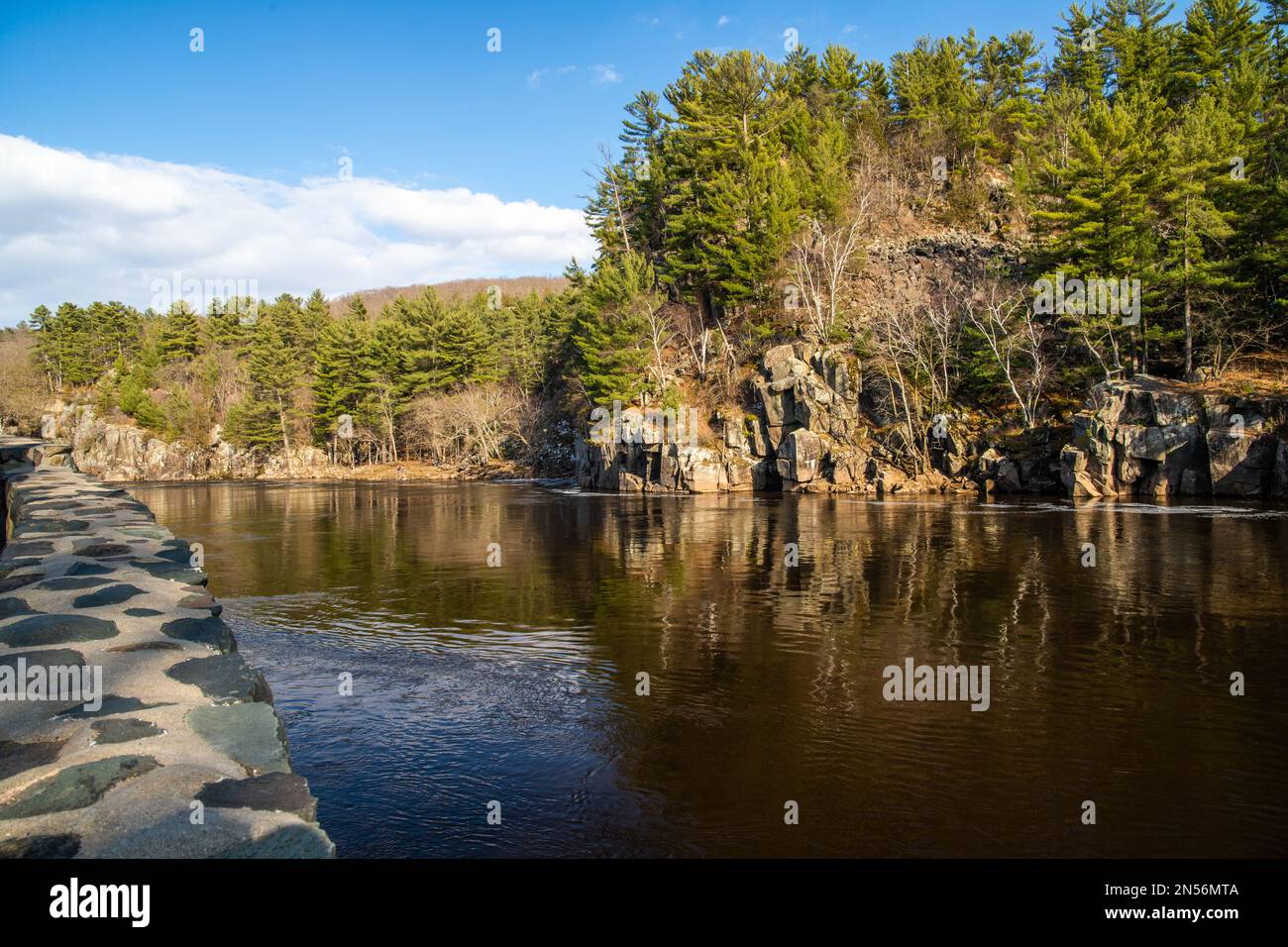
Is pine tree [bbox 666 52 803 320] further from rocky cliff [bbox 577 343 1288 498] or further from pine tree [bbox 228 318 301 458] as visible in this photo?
pine tree [bbox 228 318 301 458]

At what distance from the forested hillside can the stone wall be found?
152ft

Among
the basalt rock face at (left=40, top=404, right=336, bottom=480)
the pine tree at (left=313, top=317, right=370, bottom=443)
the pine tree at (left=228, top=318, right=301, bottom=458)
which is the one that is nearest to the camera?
the pine tree at (left=313, top=317, right=370, bottom=443)

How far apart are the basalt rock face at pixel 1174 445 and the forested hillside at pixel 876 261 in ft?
15.7

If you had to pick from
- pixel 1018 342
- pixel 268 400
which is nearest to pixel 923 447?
pixel 1018 342

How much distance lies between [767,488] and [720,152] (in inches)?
1144

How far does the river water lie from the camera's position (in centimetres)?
732

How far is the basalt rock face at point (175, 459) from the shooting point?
93312 millimetres

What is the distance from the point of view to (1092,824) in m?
7.19

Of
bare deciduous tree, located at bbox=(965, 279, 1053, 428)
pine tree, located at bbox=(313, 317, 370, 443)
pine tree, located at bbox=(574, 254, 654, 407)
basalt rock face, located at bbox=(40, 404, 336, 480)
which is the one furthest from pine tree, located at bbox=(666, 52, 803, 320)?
basalt rock face, located at bbox=(40, 404, 336, 480)

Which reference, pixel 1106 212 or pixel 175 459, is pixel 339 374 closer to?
pixel 175 459

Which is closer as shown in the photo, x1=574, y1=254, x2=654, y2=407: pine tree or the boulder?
the boulder

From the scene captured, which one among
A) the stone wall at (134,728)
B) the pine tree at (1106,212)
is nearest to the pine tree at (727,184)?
the pine tree at (1106,212)

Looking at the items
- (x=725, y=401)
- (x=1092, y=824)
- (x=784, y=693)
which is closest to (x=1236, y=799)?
(x=1092, y=824)
